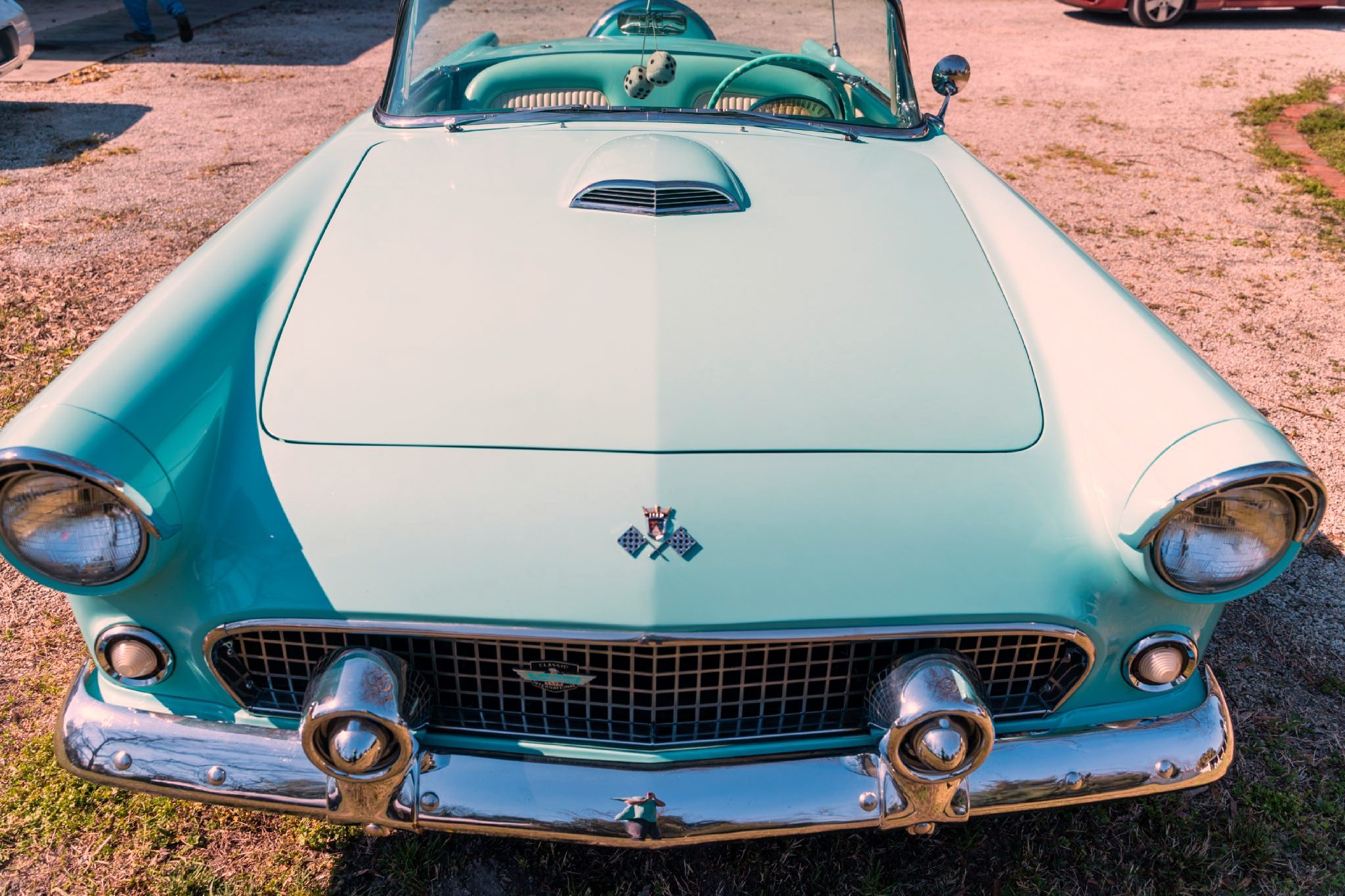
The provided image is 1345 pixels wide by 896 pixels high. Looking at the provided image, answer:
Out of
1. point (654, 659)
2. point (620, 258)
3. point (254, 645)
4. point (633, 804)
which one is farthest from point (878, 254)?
point (254, 645)

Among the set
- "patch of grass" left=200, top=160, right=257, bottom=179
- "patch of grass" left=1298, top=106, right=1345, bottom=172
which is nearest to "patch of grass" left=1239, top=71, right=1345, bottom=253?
"patch of grass" left=1298, top=106, right=1345, bottom=172

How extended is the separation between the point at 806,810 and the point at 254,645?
3.04 feet

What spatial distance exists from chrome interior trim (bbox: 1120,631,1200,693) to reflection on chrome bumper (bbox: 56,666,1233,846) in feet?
0.29

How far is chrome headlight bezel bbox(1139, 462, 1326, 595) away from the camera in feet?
4.82

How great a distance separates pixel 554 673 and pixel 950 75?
248 cm

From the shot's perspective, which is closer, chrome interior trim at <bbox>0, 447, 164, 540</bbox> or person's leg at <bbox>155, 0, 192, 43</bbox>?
chrome interior trim at <bbox>0, 447, 164, 540</bbox>

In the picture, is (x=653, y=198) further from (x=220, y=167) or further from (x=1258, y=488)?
(x=220, y=167)

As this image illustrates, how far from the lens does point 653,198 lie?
2.23 m

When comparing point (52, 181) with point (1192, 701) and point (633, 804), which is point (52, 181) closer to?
point (633, 804)

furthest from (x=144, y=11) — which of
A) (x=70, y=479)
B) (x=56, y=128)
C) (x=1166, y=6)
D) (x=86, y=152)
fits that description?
(x=1166, y=6)

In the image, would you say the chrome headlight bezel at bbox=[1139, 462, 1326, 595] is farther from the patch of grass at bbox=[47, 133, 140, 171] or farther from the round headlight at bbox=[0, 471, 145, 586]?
the patch of grass at bbox=[47, 133, 140, 171]

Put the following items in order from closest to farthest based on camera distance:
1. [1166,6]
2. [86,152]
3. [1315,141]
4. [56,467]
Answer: [56,467], [86,152], [1315,141], [1166,6]

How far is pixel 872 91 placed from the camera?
302cm

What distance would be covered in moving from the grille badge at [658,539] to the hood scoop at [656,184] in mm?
945
